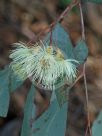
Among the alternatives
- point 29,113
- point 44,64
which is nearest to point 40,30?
point 29,113

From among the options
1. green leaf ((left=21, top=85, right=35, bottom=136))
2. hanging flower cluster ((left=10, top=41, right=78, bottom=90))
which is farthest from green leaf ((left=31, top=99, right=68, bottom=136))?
hanging flower cluster ((left=10, top=41, right=78, bottom=90))

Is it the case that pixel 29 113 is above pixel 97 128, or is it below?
above

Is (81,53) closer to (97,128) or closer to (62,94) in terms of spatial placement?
(62,94)

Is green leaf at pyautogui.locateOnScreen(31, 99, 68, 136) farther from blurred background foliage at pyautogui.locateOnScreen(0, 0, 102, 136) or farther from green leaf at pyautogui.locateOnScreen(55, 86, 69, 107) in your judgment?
blurred background foliage at pyautogui.locateOnScreen(0, 0, 102, 136)

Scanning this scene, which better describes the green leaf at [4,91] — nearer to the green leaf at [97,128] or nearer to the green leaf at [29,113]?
the green leaf at [29,113]

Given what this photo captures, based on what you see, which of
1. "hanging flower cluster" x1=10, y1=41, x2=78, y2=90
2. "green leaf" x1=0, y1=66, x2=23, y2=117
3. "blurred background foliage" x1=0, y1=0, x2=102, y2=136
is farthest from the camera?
"blurred background foliage" x1=0, y1=0, x2=102, y2=136

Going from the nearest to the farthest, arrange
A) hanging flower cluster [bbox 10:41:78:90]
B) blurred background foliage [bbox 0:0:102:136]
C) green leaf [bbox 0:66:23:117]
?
1. hanging flower cluster [bbox 10:41:78:90]
2. green leaf [bbox 0:66:23:117]
3. blurred background foliage [bbox 0:0:102:136]
